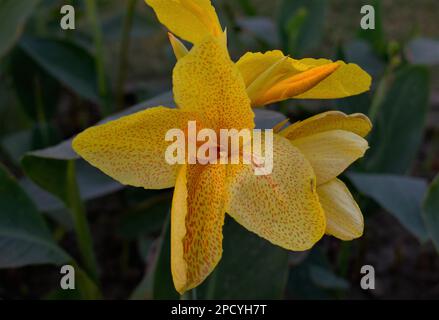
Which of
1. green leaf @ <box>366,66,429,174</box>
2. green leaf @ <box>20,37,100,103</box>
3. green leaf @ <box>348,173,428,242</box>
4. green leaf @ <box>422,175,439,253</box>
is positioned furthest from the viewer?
Result: green leaf @ <box>20,37,100,103</box>

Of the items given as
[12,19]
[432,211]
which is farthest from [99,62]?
[432,211]

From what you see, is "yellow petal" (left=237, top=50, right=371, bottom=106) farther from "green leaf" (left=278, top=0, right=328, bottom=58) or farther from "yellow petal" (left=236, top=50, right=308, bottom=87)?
"green leaf" (left=278, top=0, right=328, bottom=58)

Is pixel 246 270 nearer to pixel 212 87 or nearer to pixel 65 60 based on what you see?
pixel 212 87

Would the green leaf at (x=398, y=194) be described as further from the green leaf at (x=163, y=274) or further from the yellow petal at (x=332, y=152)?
the yellow petal at (x=332, y=152)

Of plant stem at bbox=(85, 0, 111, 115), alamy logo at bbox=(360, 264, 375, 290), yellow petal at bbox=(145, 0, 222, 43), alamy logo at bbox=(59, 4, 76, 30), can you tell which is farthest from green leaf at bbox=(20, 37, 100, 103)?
yellow petal at bbox=(145, 0, 222, 43)

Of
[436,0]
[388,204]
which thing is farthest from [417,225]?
[436,0]

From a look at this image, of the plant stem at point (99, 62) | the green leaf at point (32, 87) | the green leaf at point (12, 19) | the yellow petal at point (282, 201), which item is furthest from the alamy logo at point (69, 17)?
the yellow petal at point (282, 201)
